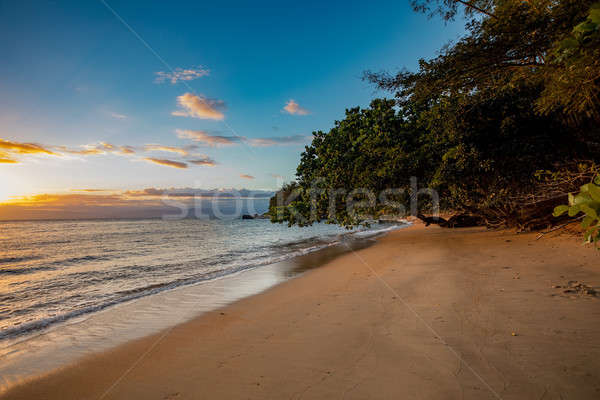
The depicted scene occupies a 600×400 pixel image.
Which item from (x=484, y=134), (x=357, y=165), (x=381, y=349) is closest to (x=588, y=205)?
(x=381, y=349)

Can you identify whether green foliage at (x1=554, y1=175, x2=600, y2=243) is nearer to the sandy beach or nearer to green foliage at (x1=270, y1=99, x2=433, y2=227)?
the sandy beach

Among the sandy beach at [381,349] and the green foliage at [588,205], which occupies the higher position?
the green foliage at [588,205]

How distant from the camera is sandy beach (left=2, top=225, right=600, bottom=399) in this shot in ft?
11.6

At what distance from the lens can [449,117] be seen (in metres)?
9.91

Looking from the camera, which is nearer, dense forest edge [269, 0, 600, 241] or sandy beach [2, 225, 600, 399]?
sandy beach [2, 225, 600, 399]

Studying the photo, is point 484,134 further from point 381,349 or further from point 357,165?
point 381,349

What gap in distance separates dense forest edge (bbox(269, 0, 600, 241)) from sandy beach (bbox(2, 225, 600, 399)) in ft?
6.52

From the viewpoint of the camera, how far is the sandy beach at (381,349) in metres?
3.52

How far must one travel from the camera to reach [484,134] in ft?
32.7

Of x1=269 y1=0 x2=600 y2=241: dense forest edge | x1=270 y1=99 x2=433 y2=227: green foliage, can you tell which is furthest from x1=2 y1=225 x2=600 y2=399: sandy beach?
x1=270 y1=99 x2=433 y2=227: green foliage

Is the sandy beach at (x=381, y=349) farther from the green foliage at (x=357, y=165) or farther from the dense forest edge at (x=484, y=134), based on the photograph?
the green foliage at (x=357, y=165)

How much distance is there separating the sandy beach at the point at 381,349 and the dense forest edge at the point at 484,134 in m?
1.99

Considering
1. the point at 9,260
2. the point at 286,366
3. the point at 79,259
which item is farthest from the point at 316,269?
the point at 9,260

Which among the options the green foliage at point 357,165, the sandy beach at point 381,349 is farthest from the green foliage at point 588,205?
the green foliage at point 357,165
